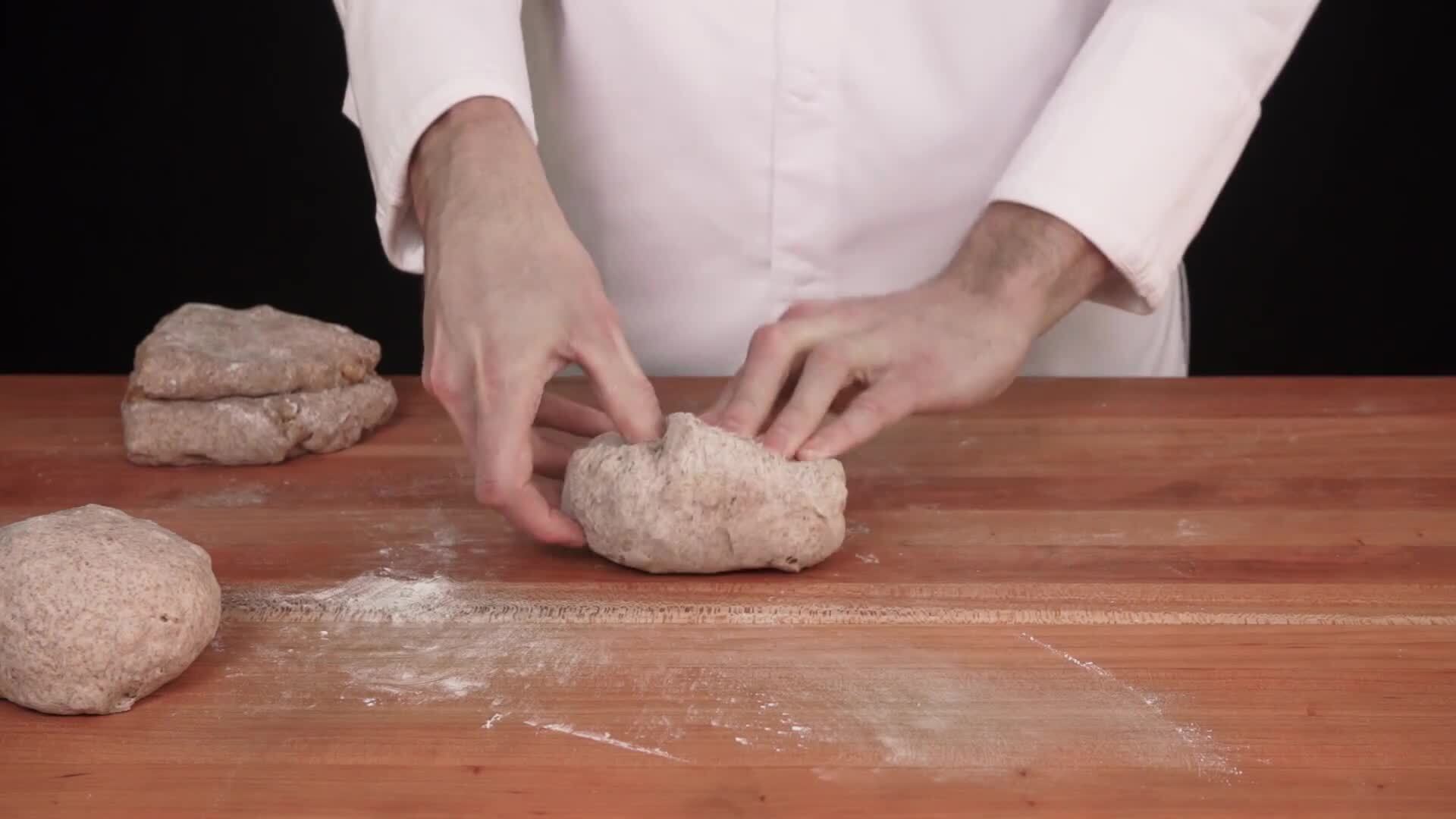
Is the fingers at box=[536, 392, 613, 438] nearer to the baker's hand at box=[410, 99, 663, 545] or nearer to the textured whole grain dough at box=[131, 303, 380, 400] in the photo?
the baker's hand at box=[410, 99, 663, 545]

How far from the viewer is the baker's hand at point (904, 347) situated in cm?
173

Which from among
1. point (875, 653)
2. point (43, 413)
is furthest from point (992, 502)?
point (43, 413)

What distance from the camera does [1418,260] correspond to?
3555 mm

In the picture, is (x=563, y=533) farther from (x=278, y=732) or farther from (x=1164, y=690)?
(x=1164, y=690)

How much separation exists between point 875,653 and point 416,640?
0.43 metres

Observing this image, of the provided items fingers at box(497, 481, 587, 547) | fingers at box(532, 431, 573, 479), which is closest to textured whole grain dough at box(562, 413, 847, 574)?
fingers at box(497, 481, 587, 547)

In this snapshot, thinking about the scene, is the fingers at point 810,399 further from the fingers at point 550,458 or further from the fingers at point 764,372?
the fingers at point 550,458

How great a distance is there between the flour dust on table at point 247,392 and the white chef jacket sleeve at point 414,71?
0.20 m

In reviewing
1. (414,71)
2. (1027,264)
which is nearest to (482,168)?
(414,71)

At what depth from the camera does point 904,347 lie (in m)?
1.77

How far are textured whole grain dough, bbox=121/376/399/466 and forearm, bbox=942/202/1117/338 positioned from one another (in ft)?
2.63

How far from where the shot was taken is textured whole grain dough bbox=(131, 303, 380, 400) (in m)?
2.03

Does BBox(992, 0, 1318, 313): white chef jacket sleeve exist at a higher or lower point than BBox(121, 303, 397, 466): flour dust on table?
higher

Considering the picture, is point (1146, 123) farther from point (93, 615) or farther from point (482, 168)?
point (93, 615)
